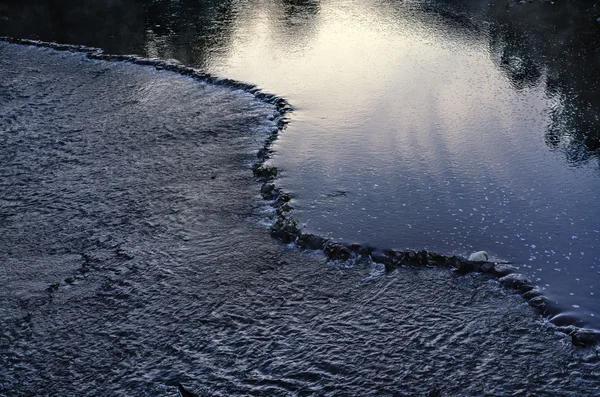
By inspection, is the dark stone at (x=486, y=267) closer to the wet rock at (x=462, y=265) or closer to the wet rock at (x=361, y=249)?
the wet rock at (x=462, y=265)

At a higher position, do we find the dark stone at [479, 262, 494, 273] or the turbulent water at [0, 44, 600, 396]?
the dark stone at [479, 262, 494, 273]

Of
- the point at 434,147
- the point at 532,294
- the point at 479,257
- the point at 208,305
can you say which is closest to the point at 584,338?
the point at 532,294

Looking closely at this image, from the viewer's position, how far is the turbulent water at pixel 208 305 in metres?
4.36

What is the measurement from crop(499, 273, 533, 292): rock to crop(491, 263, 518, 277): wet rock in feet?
0.14

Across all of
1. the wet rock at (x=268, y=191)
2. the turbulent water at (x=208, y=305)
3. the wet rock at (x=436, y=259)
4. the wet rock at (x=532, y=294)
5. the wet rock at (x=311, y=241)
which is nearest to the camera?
the turbulent water at (x=208, y=305)

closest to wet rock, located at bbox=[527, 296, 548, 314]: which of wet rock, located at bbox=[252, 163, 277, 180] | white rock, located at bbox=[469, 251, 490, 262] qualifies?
white rock, located at bbox=[469, 251, 490, 262]

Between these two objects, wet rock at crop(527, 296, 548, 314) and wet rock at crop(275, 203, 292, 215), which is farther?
wet rock at crop(275, 203, 292, 215)

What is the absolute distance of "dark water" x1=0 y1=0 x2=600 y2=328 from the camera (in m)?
5.88

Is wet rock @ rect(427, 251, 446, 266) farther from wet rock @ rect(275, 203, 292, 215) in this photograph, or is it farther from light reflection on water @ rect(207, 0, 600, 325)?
wet rock @ rect(275, 203, 292, 215)

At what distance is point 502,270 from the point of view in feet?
17.4

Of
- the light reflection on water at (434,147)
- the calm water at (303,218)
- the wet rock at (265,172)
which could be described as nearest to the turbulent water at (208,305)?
the calm water at (303,218)

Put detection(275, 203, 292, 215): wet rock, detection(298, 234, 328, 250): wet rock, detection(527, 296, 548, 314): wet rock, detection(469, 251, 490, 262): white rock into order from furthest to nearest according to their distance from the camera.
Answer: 1. detection(275, 203, 292, 215): wet rock
2. detection(298, 234, 328, 250): wet rock
3. detection(469, 251, 490, 262): white rock
4. detection(527, 296, 548, 314): wet rock

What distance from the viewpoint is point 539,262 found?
17.6 ft

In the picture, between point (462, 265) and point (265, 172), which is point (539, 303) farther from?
point (265, 172)
